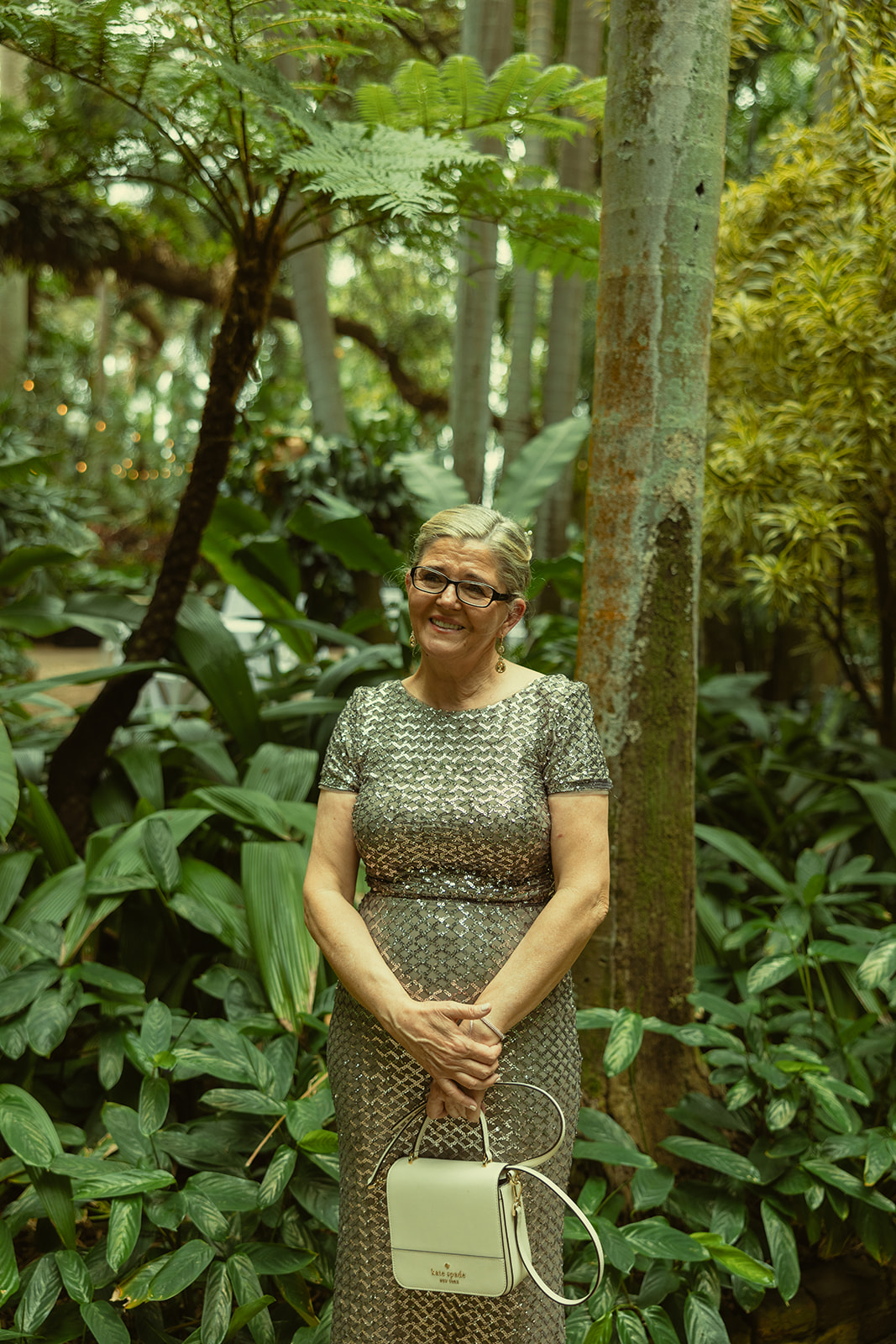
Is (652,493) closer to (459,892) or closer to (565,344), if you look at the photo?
(459,892)

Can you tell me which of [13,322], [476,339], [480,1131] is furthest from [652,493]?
[13,322]

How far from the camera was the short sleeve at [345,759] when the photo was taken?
1657 millimetres

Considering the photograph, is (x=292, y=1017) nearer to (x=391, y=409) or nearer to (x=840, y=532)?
(x=840, y=532)

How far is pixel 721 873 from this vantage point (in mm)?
3281

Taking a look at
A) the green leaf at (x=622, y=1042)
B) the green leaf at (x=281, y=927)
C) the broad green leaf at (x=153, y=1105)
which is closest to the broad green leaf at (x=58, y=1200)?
the broad green leaf at (x=153, y=1105)

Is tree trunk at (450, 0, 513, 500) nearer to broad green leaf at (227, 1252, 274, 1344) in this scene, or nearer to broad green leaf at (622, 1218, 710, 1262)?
broad green leaf at (622, 1218, 710, 1262)

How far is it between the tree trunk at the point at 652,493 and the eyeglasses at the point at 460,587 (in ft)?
2.74

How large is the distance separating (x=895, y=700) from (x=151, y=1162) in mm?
3627

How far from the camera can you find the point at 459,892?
1579mm

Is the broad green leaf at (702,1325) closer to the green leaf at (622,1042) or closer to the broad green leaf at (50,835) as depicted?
the green leaf at (622,1042)

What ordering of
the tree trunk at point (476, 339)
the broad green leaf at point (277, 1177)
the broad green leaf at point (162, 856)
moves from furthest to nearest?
the tree trunk at point (476, 339) → the broad green leaf at point (162, 856) → the broad green leaf at point (277, 1177)

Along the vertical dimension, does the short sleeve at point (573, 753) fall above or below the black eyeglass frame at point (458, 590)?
below

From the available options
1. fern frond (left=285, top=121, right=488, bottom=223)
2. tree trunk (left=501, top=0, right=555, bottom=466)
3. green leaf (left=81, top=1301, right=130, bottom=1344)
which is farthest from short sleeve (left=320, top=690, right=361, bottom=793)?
tree trunk (left=501, top=0, right=555, bottom=466)

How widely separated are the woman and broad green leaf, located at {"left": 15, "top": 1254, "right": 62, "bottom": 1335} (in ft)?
1.83
